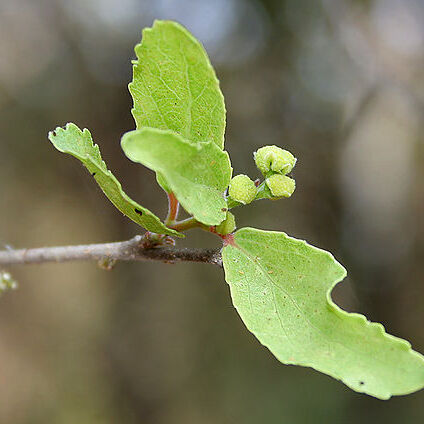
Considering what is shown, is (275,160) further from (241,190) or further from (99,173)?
(99,173)

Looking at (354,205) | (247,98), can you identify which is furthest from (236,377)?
(247,98)

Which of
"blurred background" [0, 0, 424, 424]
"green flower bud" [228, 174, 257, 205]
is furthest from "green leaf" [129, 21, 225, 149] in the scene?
"blurred background" [0, 0, 424, 424]

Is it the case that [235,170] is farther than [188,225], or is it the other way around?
[235,170]

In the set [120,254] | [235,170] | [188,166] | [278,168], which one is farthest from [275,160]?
[235,170]

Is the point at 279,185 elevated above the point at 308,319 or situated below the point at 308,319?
above

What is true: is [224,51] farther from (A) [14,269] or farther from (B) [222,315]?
(A) [14,269]
